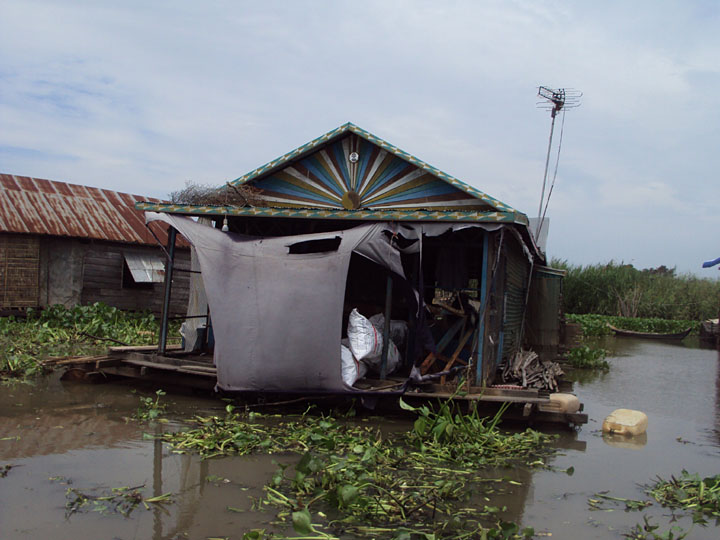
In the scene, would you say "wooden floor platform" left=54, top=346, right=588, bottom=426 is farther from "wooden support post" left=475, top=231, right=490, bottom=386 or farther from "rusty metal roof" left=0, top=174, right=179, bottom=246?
"rusty metal roof" left=0, top=174, right=179, bottom=246

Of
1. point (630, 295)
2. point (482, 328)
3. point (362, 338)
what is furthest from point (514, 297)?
point (630, 295)

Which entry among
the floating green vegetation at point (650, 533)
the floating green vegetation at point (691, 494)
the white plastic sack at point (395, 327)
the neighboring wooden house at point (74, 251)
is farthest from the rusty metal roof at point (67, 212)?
the floating green vegetation at point (650, 533)

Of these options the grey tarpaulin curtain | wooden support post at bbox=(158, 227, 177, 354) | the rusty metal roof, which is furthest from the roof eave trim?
the rusty metal roof

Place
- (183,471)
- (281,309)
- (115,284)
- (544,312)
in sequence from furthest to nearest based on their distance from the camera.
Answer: (115,284), (544,312), (281,309), (183,471)

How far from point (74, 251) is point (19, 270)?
4.68ft

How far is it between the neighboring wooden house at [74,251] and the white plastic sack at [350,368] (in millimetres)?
10753

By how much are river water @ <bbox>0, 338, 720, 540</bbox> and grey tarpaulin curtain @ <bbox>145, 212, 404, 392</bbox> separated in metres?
1.03

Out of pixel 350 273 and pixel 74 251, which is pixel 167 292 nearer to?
pixel 350 273

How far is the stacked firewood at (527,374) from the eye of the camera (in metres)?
10.3

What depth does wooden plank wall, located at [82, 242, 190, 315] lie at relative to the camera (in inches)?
668

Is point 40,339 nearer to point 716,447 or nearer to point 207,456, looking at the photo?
point 207,456

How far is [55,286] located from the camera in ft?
53.9

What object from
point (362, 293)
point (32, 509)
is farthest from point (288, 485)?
point (362, 293)

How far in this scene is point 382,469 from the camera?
605 centimetres
